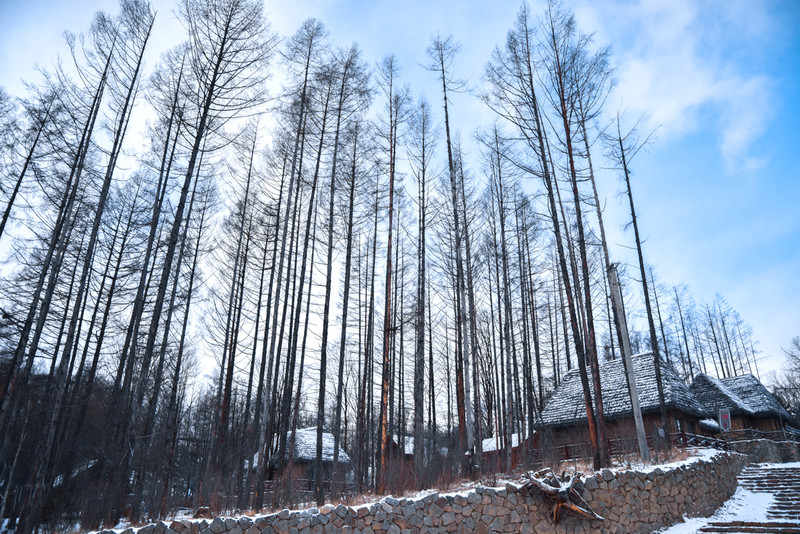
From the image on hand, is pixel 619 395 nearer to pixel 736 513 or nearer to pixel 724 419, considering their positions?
pixel 724 419

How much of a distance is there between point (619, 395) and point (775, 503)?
27.3ft

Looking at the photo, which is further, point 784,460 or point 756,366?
point 756,366

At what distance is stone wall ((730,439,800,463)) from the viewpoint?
63.6 feet

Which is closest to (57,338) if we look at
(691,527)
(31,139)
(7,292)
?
(7,292)

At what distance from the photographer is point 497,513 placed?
21.0 feet

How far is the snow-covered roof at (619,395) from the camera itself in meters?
16.9

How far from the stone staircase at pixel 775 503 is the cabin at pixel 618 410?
9.83 feet

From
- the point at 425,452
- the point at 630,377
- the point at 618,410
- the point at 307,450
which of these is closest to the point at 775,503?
the point at 630,377

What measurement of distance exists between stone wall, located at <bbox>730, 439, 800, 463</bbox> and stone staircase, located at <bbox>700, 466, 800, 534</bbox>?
510 cm

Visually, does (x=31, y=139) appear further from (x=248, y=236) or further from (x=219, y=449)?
(x=219, y=449)

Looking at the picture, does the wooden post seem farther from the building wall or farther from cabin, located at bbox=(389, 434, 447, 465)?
the building wall

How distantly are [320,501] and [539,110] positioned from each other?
1112cm

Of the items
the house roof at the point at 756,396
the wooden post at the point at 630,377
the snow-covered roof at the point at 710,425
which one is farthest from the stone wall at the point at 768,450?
the wooden post at the point at 630,377

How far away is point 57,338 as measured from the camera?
1341 centimetres
